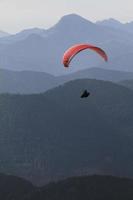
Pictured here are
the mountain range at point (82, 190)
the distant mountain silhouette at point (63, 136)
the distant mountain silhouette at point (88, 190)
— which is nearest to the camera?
the distant mountain silhouette at point (88, 190)

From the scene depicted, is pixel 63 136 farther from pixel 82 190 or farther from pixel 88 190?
pixel 88 190

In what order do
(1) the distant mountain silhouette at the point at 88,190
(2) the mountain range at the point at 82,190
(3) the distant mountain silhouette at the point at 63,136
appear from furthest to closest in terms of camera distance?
1. (3) the distant mountain silhouette at the point at 63,136
2. (2) the mountain range at the point at 82,190
3. (1) the distant mountain silhouette at the point at 88,190

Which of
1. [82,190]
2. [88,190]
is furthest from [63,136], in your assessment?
[88,190]

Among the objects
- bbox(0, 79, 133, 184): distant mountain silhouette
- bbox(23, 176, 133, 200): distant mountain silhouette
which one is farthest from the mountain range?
bbox(0, 79, 133, 184): distant mountain silhouette

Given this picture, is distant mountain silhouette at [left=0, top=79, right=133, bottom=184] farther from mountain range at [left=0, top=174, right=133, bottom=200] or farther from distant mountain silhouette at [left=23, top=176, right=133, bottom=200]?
distant mountain silhouette at [left=23, top=176, right=133, bottom=200]

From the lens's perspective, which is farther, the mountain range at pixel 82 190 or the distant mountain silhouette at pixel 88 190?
the mountain range at pixel 82 190

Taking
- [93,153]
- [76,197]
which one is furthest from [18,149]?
[76,197]

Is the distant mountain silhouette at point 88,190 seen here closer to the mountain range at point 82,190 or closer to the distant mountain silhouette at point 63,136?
the mountain range at point 82,190

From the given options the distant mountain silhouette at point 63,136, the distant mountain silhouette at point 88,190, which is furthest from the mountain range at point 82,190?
the distant mountain silhouette at point 63,136
